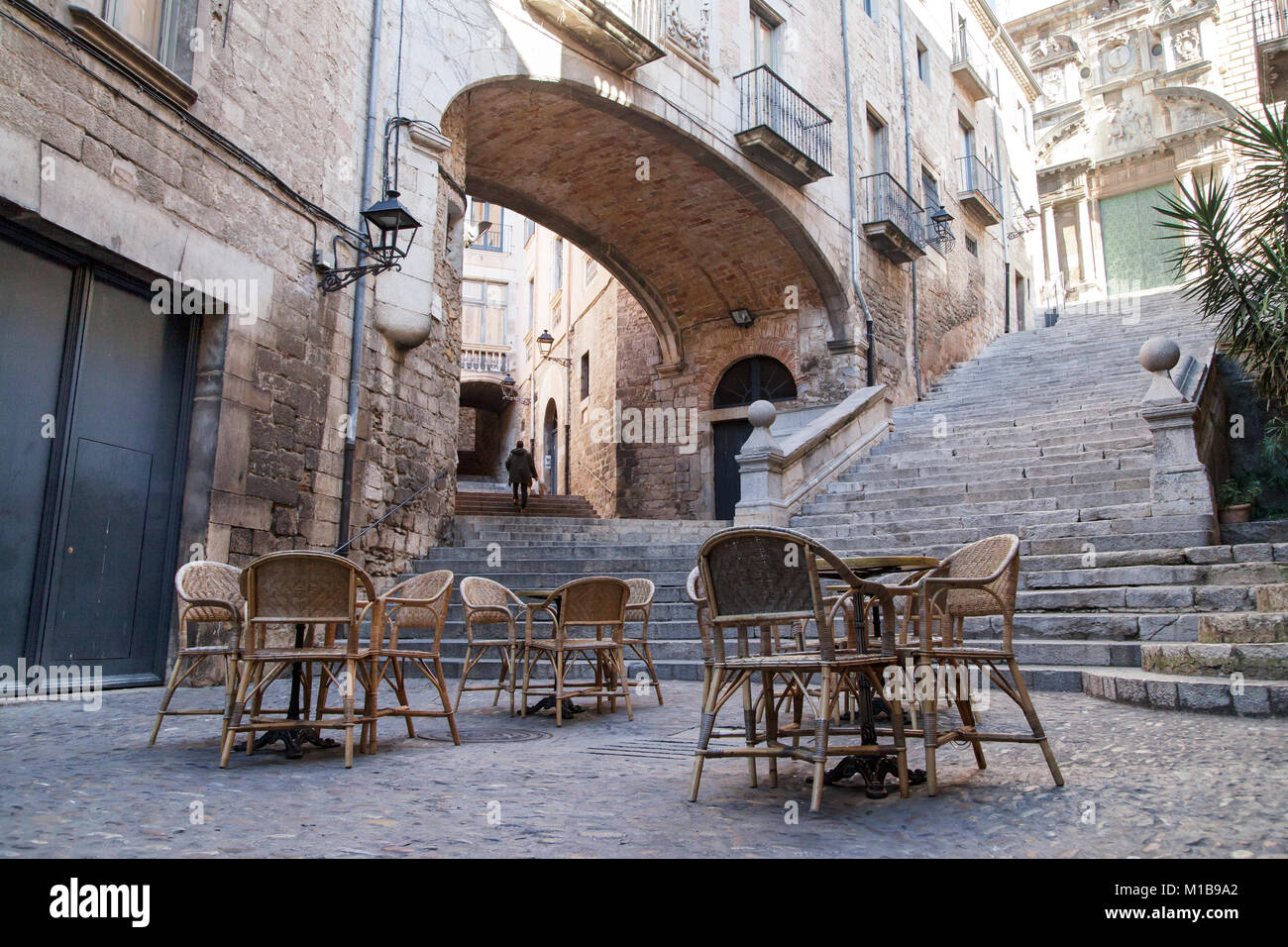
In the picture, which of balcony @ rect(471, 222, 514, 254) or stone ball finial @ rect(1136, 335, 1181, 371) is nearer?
stone ball finial @ rect(1136, 335, 1181, 371)

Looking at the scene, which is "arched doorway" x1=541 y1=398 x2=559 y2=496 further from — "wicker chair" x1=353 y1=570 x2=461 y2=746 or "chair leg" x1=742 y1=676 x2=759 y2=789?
"chair leg" x1=742 y1=676 x2=759 y2=789

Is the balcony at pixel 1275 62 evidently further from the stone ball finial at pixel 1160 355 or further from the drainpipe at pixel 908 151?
the stone ball finial at pixel 1160 355

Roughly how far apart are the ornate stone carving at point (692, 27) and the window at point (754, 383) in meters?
5.26

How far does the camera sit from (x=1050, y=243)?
92.2ft

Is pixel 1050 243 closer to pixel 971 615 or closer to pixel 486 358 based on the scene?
pixel 486 358

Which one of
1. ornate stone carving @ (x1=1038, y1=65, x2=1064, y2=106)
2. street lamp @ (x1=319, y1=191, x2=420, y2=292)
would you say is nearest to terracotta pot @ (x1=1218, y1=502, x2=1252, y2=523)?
street lamp @ (x1=319, y1=191, x2=420, y2=292)

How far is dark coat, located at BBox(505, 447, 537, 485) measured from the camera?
14.4 metres

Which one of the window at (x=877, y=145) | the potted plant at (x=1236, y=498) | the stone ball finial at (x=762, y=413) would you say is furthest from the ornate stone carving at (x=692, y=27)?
the potted plant at (x=1236, y=498)

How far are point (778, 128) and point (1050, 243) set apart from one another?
58.1ft

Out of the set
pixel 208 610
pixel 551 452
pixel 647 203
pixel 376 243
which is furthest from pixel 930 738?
pixel 551 452

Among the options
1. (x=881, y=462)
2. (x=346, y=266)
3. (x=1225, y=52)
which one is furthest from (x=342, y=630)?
(x=1225, y=52)

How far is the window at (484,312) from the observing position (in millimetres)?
27594

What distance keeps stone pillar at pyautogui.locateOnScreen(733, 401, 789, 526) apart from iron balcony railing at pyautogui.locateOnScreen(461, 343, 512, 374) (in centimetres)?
1780

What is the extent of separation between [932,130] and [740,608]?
19547 millimetres
